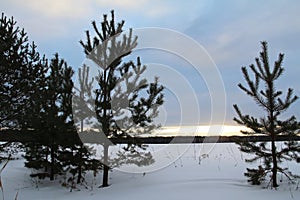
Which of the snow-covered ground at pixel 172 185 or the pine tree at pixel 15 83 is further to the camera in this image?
the pine tree at pixel 15 83

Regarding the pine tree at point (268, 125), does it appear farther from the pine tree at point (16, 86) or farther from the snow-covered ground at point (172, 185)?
the pine tree at point (16, 86)

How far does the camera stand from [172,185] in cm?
671

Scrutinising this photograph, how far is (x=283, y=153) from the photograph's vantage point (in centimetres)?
609

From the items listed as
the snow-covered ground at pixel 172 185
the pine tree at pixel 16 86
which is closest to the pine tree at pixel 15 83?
the pine tree at pixel 16 86

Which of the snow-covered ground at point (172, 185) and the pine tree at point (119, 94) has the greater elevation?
the pine tree at point (119, 94)

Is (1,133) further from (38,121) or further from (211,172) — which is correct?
(211,172)

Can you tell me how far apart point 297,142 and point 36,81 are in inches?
297

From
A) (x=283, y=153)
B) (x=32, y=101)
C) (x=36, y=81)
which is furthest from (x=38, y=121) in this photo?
(x=283, y=153)

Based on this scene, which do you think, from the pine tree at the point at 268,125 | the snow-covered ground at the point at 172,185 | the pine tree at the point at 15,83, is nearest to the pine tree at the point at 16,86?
the pine tree at the point at 15,83

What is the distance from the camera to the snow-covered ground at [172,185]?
226 inches

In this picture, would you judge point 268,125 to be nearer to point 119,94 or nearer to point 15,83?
point 119,94

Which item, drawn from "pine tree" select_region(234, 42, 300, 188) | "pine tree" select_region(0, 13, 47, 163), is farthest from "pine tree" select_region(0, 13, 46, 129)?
"pine tree" select_region(234, 42, 300, 188)

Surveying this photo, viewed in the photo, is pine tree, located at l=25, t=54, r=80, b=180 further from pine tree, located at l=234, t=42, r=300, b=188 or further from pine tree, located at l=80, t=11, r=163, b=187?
pine tree, located at l=234, t=42, r=300, b=188

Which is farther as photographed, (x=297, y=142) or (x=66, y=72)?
(x=66, y=72)
